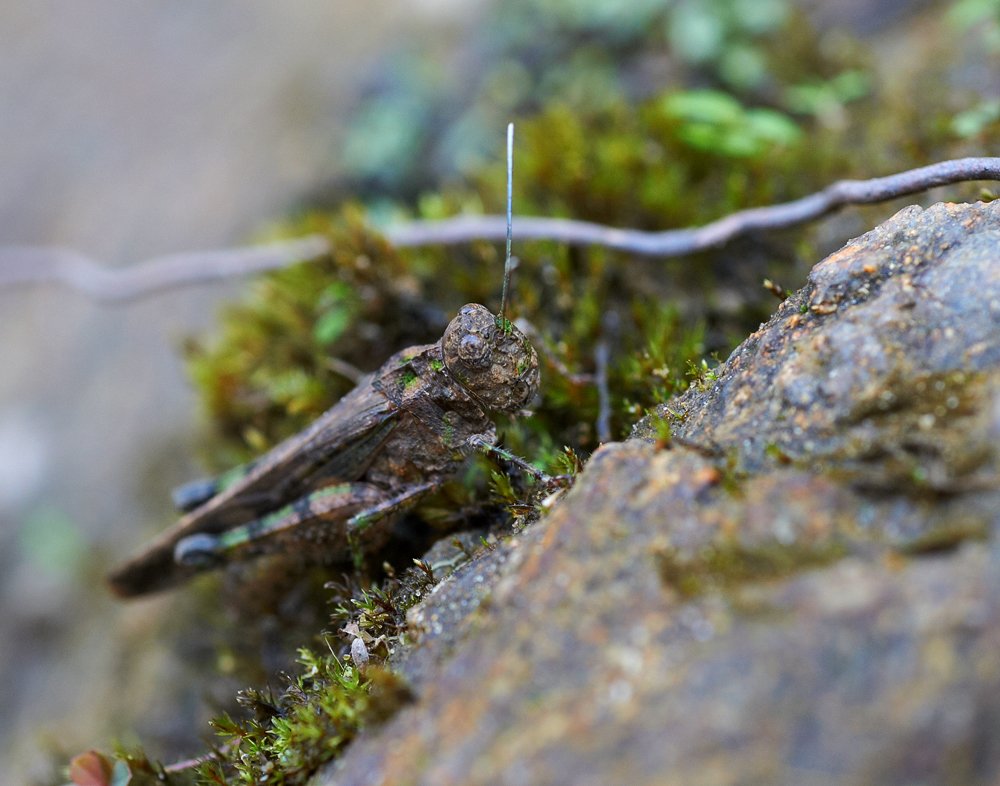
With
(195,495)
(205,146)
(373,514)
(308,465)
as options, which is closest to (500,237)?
(308,465)

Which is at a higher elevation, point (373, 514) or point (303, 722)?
point (373, 514)

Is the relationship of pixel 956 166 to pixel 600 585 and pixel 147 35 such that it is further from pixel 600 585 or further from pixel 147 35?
pixel 147 35

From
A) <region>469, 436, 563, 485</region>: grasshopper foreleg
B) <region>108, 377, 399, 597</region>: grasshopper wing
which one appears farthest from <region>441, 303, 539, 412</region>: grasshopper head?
<region>108, 377, 399, 597</region>: grasshopper wing

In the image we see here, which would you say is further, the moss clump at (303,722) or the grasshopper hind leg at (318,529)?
the grasshopper hind leg at (318,529)

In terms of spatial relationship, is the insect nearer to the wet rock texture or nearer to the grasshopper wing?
the grasshopper wing

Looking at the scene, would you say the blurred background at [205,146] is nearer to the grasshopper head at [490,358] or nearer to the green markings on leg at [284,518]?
the green markings on leg at [284,518]

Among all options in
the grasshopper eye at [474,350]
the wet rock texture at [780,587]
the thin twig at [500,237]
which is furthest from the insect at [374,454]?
the thin twig at [500,237]

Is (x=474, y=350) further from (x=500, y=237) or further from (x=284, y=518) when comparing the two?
(x=500, y=237)
